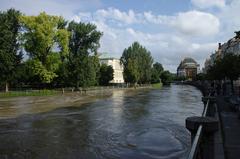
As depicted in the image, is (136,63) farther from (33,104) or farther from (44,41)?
(33,104)

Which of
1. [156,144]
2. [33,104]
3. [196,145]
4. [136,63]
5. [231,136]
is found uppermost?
[136,63]

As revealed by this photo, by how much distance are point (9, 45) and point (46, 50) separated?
7933mm

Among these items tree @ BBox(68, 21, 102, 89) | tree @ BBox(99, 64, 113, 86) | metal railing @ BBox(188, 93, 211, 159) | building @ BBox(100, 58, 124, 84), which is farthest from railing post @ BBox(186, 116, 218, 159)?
building @ BBox(100, 58, 124, 84)

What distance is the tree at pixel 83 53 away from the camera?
243 feet

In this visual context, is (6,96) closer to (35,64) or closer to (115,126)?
(35,64)

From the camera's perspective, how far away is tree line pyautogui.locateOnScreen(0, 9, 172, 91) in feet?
205

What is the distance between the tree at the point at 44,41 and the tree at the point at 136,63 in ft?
148

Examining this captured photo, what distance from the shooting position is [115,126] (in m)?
18.4

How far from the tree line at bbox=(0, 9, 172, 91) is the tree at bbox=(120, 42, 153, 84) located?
1252 inches

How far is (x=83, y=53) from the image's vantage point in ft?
251

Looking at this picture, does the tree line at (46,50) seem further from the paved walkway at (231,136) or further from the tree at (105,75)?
the paved walkway at (231,136)

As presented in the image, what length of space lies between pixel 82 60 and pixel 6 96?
24550 mm

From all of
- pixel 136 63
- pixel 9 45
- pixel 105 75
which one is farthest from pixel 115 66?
pixel 9 45

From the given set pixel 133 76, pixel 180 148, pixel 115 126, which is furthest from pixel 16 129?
pixel 133 76
